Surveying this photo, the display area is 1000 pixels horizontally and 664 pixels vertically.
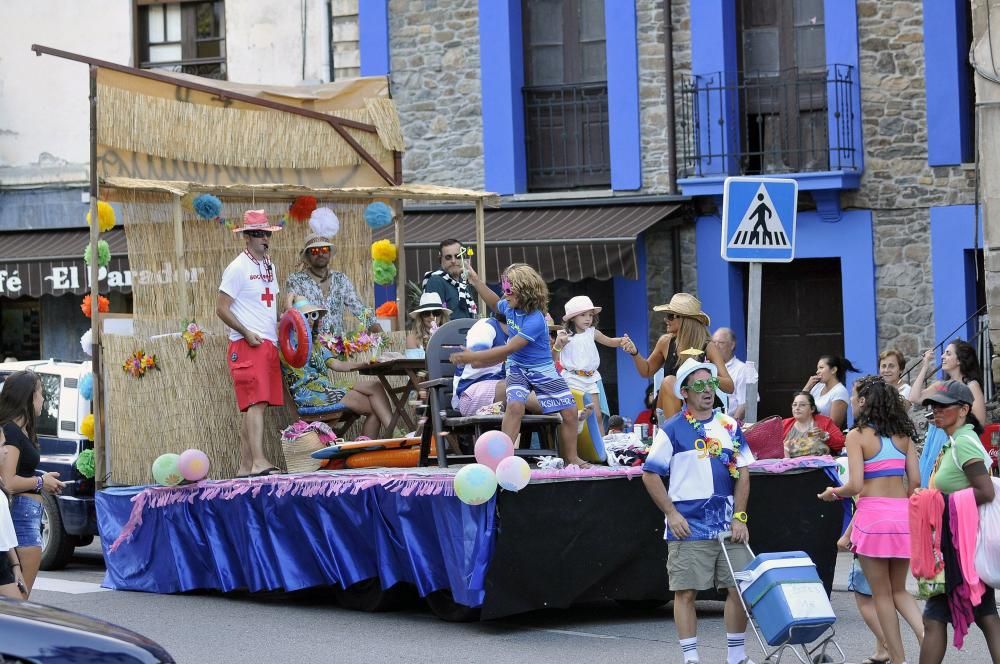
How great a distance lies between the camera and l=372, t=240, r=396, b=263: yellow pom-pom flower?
15.2m

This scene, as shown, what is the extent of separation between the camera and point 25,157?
23.5 m

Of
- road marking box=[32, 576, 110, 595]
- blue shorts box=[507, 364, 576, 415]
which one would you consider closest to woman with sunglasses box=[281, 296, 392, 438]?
road marking box=[32, 576, 110, 595]

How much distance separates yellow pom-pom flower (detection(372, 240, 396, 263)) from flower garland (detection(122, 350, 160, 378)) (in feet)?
Answer: 9.93

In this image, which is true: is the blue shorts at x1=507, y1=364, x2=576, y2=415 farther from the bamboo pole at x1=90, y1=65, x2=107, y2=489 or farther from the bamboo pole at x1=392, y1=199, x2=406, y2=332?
the bamboo pole at x1=392, y1=199, x2=406, y2=332

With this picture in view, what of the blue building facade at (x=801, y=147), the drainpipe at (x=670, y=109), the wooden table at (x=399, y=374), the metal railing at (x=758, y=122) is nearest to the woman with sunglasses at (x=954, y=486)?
the wooden table at (x=399, y=374)

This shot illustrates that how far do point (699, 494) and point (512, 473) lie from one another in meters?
1.49

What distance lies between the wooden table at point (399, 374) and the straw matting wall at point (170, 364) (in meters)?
0.53

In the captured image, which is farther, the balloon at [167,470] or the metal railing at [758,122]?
the metal railing at [758,122]

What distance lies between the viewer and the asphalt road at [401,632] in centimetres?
978

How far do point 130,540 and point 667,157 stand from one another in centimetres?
961

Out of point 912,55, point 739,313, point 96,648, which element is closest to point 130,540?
point 96,648

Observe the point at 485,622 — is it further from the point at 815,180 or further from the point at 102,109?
the point at 815,180

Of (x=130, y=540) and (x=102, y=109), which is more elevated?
(x=102, y=109)

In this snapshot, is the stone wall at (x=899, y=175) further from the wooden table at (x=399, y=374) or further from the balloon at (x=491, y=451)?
the balloon at (x=491, y=451)
